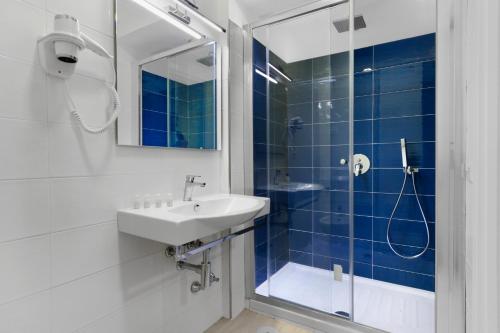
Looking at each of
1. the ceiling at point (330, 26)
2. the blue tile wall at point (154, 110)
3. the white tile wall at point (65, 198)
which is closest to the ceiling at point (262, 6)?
the ceiling at point (330, 26)

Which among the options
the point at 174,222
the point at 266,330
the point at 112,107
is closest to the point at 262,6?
the point at 112,107

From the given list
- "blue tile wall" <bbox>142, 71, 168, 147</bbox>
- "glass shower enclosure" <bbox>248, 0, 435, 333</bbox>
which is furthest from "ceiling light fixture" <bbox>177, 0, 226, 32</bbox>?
"blue tile wall" <bbox>142, 71, 168, 147</bbox>

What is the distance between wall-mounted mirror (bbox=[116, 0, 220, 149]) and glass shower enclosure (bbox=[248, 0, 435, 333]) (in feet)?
1.40

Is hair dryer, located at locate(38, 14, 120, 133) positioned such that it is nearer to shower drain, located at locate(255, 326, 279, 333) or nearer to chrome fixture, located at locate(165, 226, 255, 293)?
chrome fixture, located at locate(165, 226, 255, 293)

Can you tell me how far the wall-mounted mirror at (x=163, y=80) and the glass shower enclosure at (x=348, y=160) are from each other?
426 millimetres

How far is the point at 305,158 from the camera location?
2.02m

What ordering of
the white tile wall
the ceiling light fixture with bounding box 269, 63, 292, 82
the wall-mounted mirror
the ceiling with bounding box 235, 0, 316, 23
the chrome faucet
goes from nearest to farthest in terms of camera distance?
the white tile wall < the wall-mounted mirror < the chrome faucet < the ceiling with bounding box 235, 0, 316, 23 < the ceiling light fixture with bounding box 269, 63, 292, 82

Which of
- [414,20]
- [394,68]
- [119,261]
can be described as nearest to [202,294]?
[119,261]

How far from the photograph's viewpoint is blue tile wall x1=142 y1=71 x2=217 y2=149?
4.37 ft

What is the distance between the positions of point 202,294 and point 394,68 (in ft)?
7.74

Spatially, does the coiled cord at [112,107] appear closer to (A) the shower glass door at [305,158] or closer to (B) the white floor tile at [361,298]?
(A) the shower glass door at [305,158]

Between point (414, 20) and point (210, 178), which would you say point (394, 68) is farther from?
point (210, 178)

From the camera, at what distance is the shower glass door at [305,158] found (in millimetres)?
1785

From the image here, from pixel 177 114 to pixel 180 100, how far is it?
88 millimetres
